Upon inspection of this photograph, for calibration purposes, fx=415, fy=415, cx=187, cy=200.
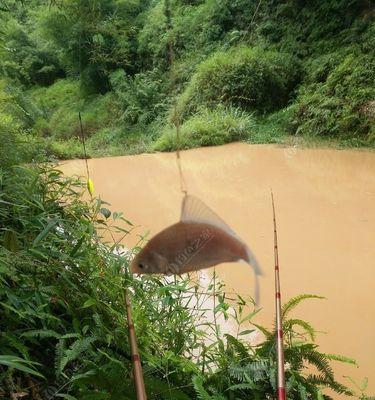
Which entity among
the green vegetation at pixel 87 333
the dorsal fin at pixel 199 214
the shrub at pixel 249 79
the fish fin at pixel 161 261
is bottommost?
the green vegetation at pixel 87 333

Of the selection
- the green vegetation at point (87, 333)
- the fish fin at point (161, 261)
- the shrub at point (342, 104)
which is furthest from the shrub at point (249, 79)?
the fish fin at point (161, 261)

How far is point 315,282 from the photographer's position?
123 inches

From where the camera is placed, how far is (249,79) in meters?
10.8

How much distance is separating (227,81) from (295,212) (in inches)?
287

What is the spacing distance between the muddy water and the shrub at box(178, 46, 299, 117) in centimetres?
246

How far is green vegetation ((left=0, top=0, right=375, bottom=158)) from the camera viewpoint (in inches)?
346

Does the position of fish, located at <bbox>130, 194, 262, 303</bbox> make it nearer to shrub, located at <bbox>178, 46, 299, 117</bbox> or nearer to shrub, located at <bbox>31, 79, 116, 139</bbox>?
shrub, located at <bbox>178, 46, 299, 117</bbox>

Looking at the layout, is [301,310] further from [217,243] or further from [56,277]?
[217,243]

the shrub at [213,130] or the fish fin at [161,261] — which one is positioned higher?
the shrub at [213,130]

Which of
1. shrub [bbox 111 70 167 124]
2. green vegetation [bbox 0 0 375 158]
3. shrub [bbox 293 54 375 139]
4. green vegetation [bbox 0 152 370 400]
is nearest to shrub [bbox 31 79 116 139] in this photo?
green vegetation [bbox 0 0 375 158]

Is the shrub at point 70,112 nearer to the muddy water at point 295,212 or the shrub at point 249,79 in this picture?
the shrub at point 249,79

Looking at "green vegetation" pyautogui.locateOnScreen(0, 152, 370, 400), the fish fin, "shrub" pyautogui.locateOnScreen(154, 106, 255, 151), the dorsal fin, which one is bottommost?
"green vegetation" pyautogui.locateOnScreen(0, 152, 370, 400)

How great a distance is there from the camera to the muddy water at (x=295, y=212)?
8.98 ft

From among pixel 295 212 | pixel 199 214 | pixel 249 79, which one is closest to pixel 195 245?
pixel 199 214
